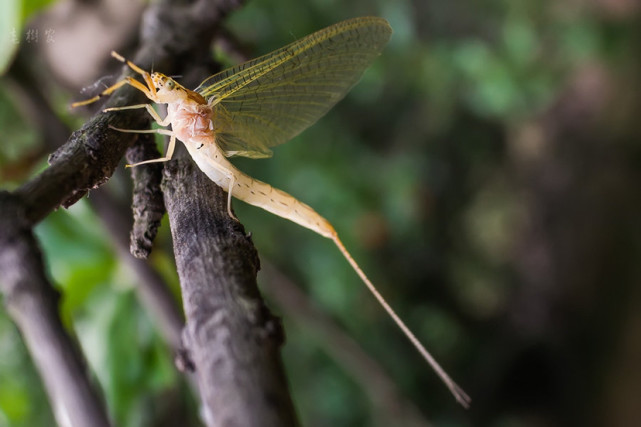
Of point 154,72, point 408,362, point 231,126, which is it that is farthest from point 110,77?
point 408,362

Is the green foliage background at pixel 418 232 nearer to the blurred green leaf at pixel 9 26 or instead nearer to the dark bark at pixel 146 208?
the blurred green leaf at pixel 9 26

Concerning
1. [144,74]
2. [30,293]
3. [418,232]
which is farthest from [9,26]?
[418,232]

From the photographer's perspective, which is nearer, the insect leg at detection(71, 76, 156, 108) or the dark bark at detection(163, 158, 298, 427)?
the dark bark at detection(163, 158, 298, 427)

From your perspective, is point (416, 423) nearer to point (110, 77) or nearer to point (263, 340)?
point (110, 77)

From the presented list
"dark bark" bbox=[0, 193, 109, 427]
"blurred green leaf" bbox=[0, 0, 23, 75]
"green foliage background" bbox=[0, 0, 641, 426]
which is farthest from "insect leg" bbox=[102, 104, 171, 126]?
"green foliage background" bbox=[0, 0, 641, 426]

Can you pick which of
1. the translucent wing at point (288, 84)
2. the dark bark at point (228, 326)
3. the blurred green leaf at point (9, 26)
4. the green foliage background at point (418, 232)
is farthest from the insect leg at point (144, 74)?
the green foliage background at point (418, 232)

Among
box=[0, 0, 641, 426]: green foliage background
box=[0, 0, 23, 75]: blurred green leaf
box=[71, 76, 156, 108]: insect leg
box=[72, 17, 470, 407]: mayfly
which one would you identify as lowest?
box=[0, 0, 641, 426]: green foliage background

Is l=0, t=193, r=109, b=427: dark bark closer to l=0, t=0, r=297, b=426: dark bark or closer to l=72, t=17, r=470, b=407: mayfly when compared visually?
l=0, t=0, r=297, b=426: dark bark

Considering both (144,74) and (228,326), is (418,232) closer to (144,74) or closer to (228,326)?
(144,74)
